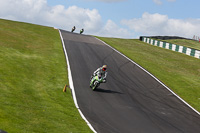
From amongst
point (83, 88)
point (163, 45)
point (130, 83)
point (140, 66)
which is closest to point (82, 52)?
point (140, 66)

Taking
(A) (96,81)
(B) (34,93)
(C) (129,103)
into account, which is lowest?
(C) (129,103)

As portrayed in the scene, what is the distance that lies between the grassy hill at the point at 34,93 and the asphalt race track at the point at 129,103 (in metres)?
1.02

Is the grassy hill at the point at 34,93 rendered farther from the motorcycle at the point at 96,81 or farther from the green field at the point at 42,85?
the motorcycle at the point at 96,81

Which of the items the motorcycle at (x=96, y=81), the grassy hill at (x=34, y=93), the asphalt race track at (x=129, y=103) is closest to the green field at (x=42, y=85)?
the grassy hill at (x=34, y=93)

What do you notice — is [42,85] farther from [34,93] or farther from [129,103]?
[129,103]

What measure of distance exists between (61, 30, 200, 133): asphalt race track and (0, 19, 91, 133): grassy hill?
3.36 ft

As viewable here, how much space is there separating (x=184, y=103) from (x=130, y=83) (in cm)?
448

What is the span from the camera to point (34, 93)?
15516mm

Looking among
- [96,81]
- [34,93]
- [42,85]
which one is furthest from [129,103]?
[34,93]

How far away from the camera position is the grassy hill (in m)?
11.0

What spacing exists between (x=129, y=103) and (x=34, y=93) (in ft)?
19.1

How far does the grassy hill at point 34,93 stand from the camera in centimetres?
1096

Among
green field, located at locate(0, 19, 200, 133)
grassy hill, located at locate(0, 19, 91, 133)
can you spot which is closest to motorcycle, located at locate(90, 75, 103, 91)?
grassy hill, located at locate(0, 19, 91, 133)

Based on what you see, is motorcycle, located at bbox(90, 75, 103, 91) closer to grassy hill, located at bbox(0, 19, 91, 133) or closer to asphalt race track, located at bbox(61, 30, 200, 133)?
asphalt race track, located at bbox(61, 30, 200, 133)
